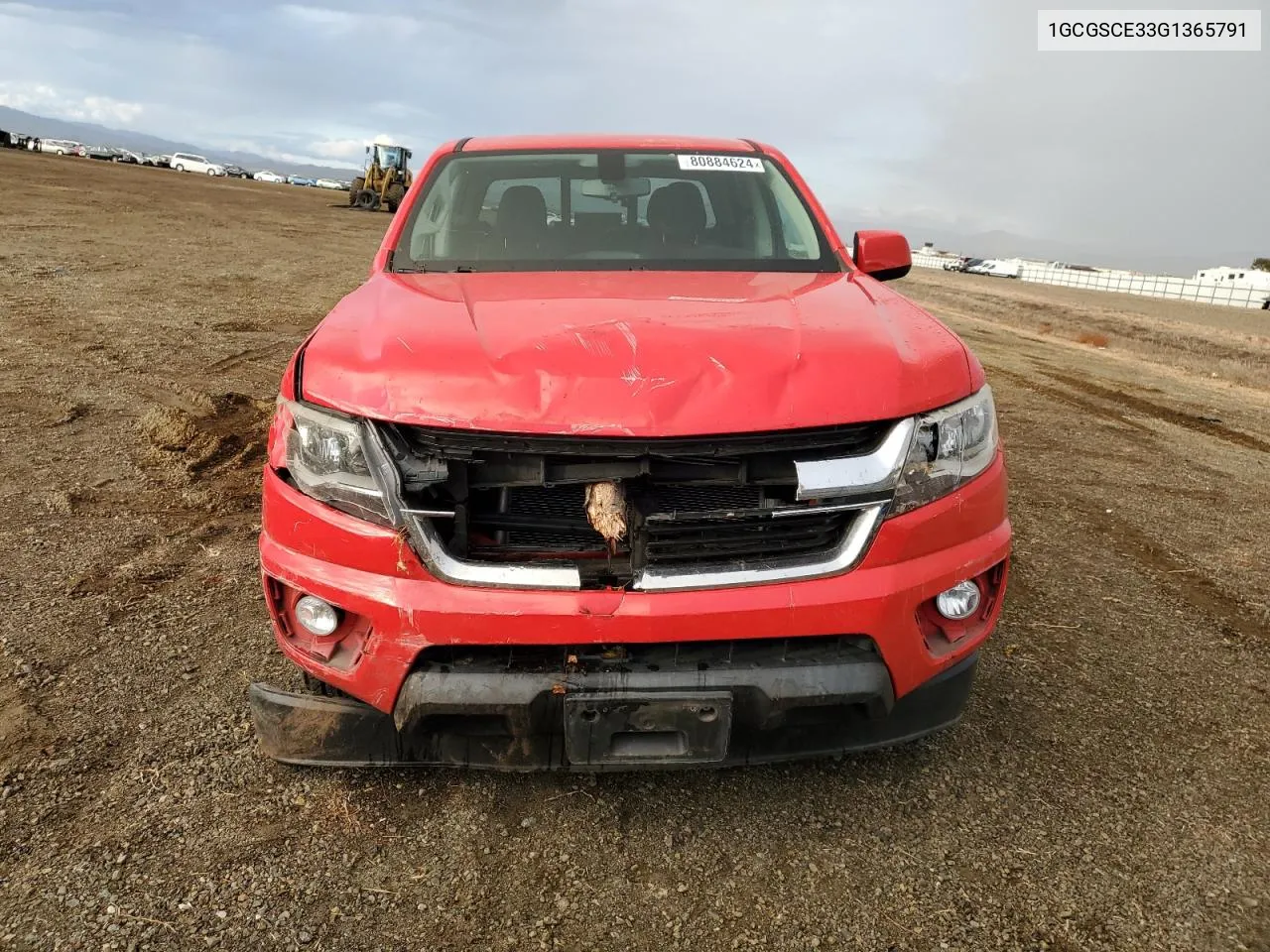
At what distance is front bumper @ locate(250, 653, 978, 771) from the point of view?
196 cm

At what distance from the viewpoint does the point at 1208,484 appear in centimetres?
577

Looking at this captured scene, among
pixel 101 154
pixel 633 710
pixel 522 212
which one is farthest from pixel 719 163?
pixel 101 154

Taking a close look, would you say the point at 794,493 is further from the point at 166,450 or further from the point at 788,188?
the point at 166,450

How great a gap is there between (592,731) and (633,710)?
0.11 metres

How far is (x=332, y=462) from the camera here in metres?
2.05

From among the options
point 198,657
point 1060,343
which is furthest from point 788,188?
point 1060,343

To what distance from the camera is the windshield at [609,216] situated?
315cm

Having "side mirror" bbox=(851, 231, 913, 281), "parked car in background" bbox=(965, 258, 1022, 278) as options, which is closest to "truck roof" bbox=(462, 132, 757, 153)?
"side mirror" bbox=(851, 231, 913, 281)

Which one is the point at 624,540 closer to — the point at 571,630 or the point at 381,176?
the point at 571,630

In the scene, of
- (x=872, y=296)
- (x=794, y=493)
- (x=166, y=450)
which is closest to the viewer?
(x=794, y=493)

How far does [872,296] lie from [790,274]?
14.9 inches

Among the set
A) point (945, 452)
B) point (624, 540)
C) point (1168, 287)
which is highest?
point (945, 452)

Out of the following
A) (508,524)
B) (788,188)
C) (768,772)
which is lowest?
(768,772)

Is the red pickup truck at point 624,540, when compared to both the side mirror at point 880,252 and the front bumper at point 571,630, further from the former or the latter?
the side mirror at point 880,252
